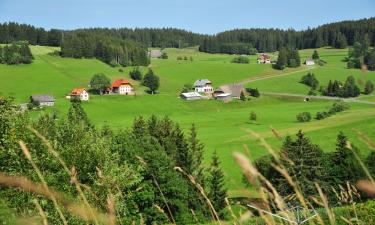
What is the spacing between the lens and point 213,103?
389 feet

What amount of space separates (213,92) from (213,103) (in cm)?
1404

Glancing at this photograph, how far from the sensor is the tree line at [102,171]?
31.3 feet

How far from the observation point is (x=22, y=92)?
12300 cm

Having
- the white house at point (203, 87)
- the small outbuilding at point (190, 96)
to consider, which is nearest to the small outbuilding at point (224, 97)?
the small outbuilding at point (190, 96)

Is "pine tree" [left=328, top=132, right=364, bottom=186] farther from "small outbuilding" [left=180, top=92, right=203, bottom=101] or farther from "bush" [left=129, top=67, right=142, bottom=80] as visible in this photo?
"bush" [left=129, top=67, right=142, bottom=80]

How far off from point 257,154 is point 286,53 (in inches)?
4953

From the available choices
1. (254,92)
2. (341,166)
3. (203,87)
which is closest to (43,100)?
(203,87)

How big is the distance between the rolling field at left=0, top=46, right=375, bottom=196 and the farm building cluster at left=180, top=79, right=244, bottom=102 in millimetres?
3451

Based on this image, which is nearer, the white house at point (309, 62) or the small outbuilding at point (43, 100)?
the small outbuilding at point (43, 100)

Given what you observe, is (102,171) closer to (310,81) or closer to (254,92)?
(254,92)

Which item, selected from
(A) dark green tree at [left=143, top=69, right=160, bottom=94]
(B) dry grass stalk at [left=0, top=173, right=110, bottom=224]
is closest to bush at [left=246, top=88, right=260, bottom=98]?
(A) dark green tree at [left=143, top=69, right=160, bottom=94]

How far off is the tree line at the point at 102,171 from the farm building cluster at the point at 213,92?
216 feet

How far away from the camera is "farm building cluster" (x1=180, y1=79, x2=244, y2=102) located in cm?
12212

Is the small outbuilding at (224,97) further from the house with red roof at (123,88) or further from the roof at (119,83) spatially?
the roof at (119,83)
